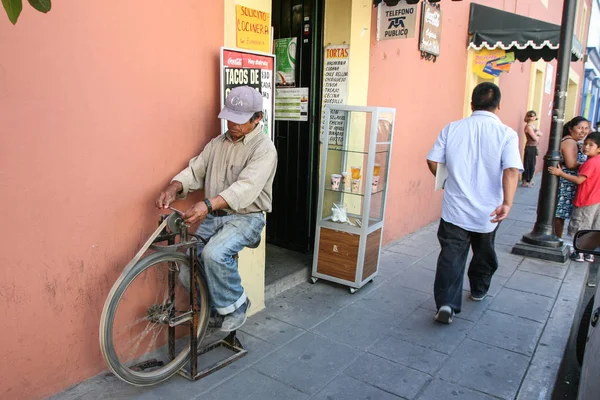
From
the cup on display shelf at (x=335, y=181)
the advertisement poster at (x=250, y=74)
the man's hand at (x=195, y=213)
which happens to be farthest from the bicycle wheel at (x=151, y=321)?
the cup on display shelf at (x=335, y=181)

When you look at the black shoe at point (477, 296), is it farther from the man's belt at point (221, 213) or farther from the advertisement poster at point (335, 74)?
the man's belt at point (221, 213)

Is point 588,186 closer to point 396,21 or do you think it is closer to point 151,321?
point 396,21

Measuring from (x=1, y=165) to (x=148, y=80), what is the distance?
973 millimetres

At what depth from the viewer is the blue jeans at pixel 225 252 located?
2.92 meters

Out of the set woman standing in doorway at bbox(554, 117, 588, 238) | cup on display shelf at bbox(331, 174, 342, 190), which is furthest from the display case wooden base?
woman standing in doorway at bbox(554, 117, 588, 238)

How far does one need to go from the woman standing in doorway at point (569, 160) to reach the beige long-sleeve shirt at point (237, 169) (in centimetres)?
413

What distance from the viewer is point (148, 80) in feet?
9.52

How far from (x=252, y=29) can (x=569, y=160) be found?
4.13m

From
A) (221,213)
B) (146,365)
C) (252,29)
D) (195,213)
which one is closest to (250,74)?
(252,29)

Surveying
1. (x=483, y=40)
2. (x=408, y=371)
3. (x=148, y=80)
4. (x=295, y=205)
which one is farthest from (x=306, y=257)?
(x=483, y=40)

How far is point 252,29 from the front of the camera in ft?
11.5

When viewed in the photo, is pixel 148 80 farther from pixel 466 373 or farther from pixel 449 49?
pixel 449 49

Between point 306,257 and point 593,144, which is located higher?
point 593,144

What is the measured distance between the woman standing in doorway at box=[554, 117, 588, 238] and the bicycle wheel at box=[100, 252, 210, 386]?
4.64 meters
